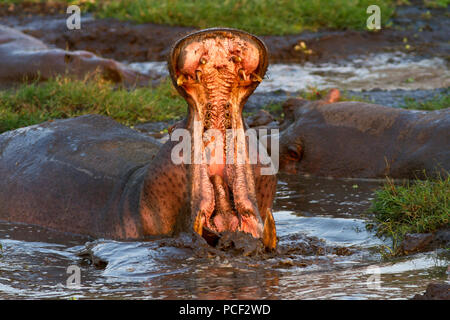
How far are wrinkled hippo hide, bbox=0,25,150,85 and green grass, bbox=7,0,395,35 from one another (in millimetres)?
3454

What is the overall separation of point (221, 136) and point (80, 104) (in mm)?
4602

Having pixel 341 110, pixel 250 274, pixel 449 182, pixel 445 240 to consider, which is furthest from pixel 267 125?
pixel 250 274

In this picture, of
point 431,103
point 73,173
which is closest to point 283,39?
point 431,103

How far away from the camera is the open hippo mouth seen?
164 inches

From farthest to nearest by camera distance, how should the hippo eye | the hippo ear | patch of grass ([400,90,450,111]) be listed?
1. patch of grass ([400,90,450,111])
2. the hippo eye
3. the hippo ear

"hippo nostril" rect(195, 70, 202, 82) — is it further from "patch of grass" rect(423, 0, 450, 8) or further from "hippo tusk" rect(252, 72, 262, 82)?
"patch of grass" rect(423, 0, 450, 8)

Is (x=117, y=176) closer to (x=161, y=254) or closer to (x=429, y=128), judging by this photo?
(x=161, y=254)

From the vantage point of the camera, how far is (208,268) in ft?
13.5

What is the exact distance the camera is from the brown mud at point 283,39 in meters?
13.8

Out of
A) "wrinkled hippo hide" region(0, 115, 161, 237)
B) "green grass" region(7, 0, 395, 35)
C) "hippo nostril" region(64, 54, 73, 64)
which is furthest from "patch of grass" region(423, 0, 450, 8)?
"wrinkled hippo hide" region(0, 115, 161, 237)

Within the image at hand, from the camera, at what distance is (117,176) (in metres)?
5.10

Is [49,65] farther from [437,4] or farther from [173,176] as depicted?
[437,4]

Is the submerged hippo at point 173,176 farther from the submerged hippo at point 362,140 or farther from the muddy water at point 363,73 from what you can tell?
the muddy water at point 363,73

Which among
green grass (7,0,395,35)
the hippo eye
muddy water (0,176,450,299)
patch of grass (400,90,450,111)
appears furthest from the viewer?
green grass (7,0,395,35)
